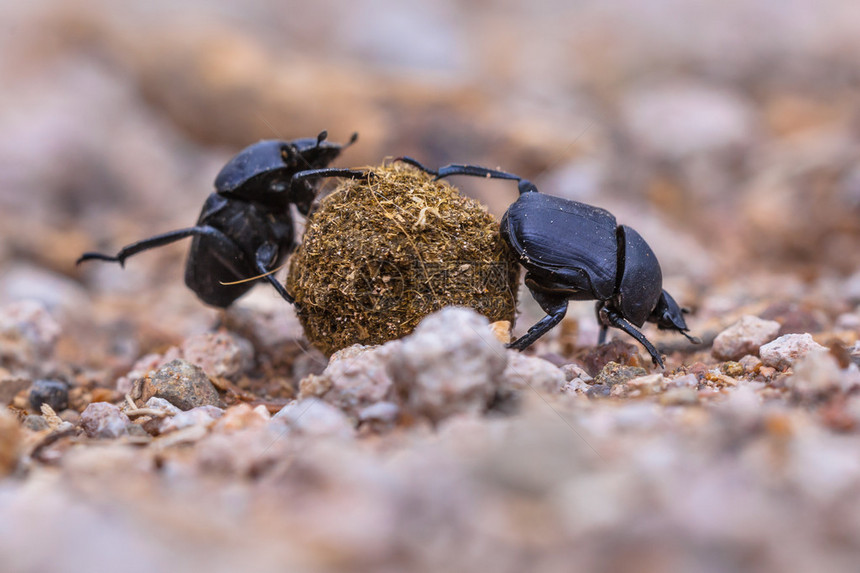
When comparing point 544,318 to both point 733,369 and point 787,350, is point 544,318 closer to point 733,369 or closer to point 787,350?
point 733,369

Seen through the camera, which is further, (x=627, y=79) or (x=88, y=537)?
(x=627, y=79)

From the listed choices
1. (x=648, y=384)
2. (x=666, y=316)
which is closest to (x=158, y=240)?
(x=648, y=384)

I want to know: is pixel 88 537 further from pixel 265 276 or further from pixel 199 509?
pixel 265 276

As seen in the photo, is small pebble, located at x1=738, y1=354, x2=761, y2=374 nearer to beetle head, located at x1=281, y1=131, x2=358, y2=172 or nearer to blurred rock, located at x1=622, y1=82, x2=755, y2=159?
beetle head, located at x1=281, y1=131, x2=358, y2=172

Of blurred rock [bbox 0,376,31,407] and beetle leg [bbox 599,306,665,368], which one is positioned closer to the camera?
beetle leg [bbox 599,306,665,368]

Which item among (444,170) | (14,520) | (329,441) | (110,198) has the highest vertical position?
(110,198)

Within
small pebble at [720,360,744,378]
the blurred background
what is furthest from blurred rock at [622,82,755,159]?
small pebble at [720,360,744,378]

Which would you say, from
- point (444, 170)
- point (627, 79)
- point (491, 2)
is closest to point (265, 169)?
point (444, 170)
